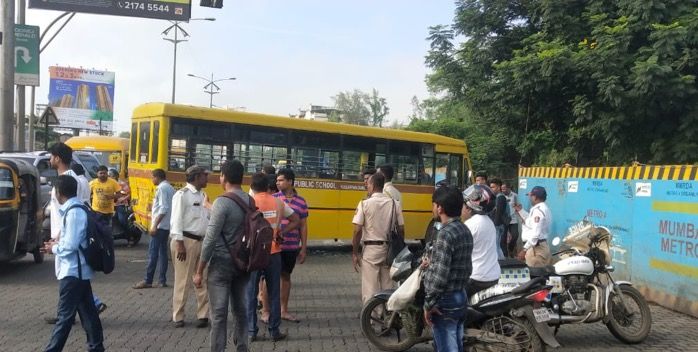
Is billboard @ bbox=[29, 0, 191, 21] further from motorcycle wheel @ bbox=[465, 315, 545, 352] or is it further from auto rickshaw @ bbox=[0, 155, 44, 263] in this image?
motorcycle wheel @ bbox=[465, 315, 545, 352]

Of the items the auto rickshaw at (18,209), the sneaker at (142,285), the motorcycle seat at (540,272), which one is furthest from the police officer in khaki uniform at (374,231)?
the auto rickshaw at (18,209)

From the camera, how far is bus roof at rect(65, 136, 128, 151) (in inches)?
1076

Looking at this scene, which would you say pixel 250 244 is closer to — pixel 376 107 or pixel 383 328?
pixel 383 328

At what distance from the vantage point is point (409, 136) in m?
14.9

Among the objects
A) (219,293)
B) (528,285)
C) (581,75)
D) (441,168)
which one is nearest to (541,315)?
(528,285)

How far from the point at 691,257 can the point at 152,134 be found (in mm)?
9522

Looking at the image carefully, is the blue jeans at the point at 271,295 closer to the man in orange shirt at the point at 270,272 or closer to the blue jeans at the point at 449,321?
the man in orange shirt at the point at 270,272

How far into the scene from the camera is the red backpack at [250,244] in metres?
5.32

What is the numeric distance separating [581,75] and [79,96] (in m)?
49.9

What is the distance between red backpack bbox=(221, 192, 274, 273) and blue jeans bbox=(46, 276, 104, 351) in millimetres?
1293

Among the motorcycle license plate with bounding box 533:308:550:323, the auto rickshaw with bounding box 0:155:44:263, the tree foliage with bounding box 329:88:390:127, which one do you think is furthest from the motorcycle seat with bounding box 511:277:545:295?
the tree foliage with bounding box 329:88:390:127

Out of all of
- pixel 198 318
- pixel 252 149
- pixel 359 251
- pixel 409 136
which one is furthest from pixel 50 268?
pixel 409 136

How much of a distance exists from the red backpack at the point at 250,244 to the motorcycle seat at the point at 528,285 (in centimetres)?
233

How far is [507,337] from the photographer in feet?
18.9
